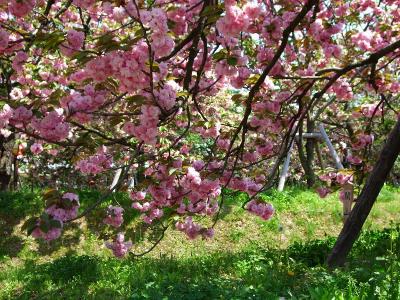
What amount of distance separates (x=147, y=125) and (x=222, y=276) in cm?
344

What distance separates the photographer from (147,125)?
2.56 meters

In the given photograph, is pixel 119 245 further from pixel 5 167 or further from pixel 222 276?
pixel 5 167

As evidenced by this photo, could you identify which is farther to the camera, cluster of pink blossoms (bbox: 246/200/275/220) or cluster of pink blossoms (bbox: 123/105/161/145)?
cluster of pink blossoms (bbox: 246/200/275/220)

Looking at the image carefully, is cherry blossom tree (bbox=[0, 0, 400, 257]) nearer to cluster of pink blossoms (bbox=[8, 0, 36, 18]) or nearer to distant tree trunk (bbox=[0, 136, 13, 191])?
cluster of pink blossoms (bbox=[8, 0, 36, 18])

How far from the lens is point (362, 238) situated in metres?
7.30

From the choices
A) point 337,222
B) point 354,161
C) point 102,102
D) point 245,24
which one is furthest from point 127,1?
point 337,222

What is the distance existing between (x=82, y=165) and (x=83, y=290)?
1426 mm

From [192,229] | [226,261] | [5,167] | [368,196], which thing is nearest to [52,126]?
[192,229]

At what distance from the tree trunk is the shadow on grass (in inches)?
7.7

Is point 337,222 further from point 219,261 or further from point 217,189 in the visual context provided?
point 217,189

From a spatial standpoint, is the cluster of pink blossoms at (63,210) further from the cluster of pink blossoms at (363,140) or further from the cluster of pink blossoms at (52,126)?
the cluster of pink blossoms at (363,140)

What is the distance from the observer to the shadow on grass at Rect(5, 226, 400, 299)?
3852 mm

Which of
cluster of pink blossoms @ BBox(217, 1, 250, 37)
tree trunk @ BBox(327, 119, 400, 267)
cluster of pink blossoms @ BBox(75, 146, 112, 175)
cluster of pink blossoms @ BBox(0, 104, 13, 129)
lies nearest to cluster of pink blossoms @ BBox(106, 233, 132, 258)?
cluster of pink blossoms @ BBox(75, 146, 112, 175)

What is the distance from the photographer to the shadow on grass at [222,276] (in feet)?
12.6
